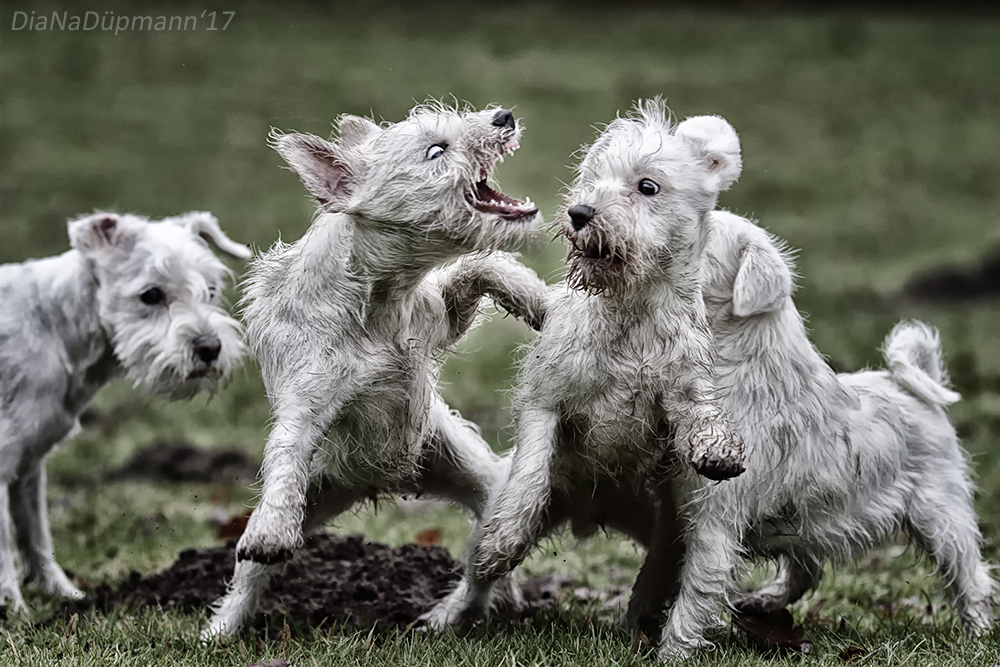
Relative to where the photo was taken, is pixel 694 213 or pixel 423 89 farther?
pixel 423 89

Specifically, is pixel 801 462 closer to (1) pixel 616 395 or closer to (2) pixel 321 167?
(1) pixel 616 395

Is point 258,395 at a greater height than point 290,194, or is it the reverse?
point 290,194

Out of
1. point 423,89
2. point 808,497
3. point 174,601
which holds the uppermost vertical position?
point 423,89

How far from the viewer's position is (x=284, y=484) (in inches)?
182

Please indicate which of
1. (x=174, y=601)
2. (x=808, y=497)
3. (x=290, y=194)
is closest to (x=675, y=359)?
(x=808, y=497)

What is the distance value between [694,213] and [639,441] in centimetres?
97

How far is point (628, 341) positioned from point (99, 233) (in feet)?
10.7

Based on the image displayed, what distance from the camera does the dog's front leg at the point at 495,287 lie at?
5438 mm

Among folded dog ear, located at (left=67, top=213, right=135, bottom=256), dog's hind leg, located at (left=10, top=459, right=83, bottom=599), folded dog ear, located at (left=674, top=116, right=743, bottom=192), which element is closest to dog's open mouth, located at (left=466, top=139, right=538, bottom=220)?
folded dog ear, located at (left=674, top=116, right=743, bottom=192)

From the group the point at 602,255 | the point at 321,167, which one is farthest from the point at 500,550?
the point at 321,167

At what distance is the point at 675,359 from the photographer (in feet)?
15.9

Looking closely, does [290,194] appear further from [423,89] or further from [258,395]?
[258,395]

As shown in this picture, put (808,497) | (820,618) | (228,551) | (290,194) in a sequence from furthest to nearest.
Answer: (290,194) → (228,551) → (820,618) → (808,497)

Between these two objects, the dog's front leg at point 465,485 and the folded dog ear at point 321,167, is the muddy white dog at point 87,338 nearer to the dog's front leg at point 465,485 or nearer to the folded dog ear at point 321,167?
the dog's front leg at point 465,485
